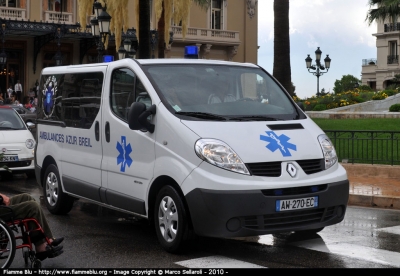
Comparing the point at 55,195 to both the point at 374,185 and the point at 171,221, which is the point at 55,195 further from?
the point at 374,185

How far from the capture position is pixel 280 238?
26.0 feet

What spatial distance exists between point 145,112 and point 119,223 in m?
2.24

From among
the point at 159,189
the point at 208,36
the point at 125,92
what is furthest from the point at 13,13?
the point at 159,189

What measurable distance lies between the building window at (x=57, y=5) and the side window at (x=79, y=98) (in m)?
32.6

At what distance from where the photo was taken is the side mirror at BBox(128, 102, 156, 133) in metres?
7.24

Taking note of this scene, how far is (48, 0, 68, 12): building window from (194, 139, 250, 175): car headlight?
117 feet

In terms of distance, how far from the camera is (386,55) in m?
79.1

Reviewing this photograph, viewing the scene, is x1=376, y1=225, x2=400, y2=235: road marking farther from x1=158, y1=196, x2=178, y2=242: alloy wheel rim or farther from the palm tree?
the palm tree

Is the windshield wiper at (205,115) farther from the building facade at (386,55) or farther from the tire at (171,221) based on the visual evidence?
the building facade at (386,55)

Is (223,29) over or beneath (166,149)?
over

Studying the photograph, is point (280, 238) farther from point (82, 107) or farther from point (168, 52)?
point (168, 52)

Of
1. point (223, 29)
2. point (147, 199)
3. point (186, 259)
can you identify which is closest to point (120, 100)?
point (147, 199)

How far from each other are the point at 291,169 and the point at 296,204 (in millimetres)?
341

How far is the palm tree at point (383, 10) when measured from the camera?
149ft
